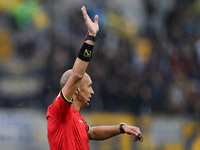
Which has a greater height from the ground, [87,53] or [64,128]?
[87,53]

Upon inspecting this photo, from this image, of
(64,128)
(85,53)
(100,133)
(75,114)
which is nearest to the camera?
(85,53)

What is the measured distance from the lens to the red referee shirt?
13.3 feet

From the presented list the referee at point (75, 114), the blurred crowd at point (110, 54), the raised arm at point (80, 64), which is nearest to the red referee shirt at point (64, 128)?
the referee at point (75, 114)

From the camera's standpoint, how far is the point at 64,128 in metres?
4.29

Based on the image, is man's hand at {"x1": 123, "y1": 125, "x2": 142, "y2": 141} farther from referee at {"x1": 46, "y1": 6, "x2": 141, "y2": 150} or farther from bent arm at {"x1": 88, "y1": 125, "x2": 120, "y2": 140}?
bent arm at {"x1": 88, "y1": 125, "x2": 120, "y2": 140}

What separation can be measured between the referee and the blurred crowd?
396 centimetres

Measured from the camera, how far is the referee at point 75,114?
12.9 feet

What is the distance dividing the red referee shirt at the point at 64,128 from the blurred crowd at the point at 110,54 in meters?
4.16

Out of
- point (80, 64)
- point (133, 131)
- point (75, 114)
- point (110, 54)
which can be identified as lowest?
point (133, 131)

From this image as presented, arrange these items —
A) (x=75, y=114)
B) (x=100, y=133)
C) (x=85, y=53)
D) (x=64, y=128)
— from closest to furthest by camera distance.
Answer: (x=85, y=53) < (x=64, y=128) < (x=75, y=114) < (x=100, y=133)

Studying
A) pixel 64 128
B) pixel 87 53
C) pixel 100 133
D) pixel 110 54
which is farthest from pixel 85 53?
pixel 110 54

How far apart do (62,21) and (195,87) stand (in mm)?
3672

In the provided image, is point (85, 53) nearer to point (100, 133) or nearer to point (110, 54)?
point (100, 133)

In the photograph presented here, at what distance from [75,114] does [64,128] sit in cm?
33
